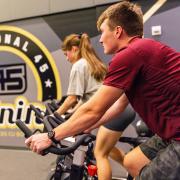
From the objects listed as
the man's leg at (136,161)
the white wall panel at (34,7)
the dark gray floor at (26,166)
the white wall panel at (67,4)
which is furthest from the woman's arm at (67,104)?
the white wall panel at (67,4)

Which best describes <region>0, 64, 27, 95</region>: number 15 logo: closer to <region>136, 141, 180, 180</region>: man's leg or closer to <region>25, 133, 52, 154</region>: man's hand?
<region>25, 133, 52, 154</region>: man's hand

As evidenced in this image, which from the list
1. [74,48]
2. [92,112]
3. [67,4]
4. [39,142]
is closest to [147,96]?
[92,112]

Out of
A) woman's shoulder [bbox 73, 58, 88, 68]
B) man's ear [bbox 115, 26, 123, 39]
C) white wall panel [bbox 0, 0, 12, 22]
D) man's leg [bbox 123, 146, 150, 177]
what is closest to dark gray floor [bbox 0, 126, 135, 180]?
woman's shoulder [bbox 73, 58, 88, 68]

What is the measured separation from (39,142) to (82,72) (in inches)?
55.0

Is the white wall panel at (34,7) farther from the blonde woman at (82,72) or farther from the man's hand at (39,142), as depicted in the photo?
the man's hand at (39,142)

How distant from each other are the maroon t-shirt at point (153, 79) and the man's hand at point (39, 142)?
1.12 feet

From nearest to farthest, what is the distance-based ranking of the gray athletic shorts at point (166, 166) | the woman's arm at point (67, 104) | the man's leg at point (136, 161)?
the gray athletic shorts at point (166, 166), the man's leg at point (136, 161), the woman's arm at point (67, 104)

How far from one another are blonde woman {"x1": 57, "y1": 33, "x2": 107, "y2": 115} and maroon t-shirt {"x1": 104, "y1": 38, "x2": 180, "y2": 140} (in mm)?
1313

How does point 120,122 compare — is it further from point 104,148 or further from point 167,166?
point 167,166

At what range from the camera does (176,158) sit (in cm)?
138

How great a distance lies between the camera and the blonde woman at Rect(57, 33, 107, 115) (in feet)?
9.05

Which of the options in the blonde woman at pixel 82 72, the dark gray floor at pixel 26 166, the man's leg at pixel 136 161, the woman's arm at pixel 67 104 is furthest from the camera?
the dark gray floor at pixel 26 166

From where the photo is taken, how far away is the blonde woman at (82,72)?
2.76 meters

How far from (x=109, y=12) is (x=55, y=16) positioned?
10.3 ft
